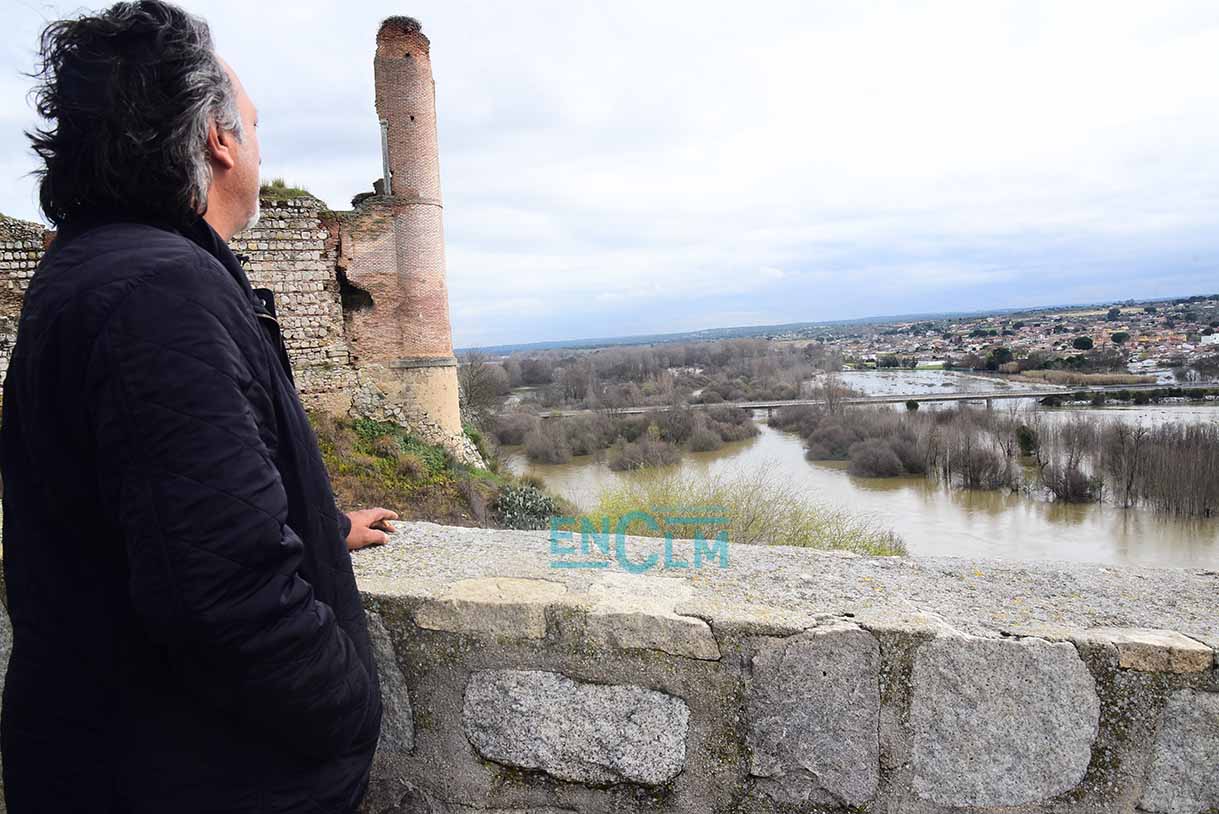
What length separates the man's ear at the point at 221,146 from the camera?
0.93 m

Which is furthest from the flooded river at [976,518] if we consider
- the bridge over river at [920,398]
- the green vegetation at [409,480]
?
the bridge over river at [920,398]

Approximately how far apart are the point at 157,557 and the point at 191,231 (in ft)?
1.43

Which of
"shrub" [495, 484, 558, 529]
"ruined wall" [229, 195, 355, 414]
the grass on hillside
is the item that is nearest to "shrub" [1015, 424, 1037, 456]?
"shrub" [495, 484, 558, 529]

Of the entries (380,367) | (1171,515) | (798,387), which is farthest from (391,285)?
(798,387)

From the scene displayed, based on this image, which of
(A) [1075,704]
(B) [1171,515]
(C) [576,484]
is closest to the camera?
(A) [1075,704]

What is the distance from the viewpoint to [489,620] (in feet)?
4.33

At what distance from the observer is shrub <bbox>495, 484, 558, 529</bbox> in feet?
38.0

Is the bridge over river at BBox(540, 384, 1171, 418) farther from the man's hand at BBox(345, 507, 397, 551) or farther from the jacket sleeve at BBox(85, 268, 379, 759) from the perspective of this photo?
the jacket sleeve at BBox(85, 268, 379, 759)

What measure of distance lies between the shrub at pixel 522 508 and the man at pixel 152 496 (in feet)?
33.5

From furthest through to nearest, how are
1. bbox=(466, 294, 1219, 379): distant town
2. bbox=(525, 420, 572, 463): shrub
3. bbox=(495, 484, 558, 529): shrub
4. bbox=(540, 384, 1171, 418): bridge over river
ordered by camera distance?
bbox=(466, 294, 1219, 379): distant town, bbox=(540, 384, 1171, 418): bridge over river, bbox=(525, 420, 572, 463): shrub, bbox=(495, 484, 558, 529): shrub

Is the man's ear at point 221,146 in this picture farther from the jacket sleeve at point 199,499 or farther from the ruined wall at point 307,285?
the ruined wall at point 307,285

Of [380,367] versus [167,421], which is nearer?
[167,421]

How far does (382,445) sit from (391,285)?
273cm

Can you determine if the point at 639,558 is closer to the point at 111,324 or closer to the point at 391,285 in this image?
the point at 111,324
